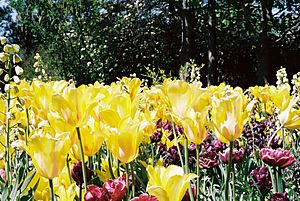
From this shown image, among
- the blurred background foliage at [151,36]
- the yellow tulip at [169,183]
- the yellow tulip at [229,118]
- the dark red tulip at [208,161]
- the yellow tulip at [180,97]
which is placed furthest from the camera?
the blurred background foliage at [151,36]

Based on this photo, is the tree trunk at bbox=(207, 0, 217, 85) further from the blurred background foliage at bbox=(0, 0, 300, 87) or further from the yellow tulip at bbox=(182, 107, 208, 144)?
the yellow tulip at bbox=(182, 107, 208, 144)

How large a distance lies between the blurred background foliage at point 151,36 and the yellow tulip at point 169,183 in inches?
539

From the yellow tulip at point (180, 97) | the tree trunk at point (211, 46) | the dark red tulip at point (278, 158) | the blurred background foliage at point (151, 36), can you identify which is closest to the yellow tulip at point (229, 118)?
the yellow tulip at point (180, 97)

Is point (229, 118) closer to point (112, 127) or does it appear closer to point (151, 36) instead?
point (112, 127)

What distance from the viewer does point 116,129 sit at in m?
1.07

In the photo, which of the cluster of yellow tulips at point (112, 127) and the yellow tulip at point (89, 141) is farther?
the yellow tulip at point (89, 141)

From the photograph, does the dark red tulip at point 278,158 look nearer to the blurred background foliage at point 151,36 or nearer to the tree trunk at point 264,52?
the tree trunk at point 264,52

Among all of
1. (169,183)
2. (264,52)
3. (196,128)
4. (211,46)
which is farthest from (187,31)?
(169,183)

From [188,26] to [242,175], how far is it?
496 inches

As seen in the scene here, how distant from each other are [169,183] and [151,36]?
608 inches

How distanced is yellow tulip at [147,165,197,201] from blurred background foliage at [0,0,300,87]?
539 inches

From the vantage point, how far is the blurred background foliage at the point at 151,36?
49.8ft

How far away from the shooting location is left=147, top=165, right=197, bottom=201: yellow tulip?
852 mm

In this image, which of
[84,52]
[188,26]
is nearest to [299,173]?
[188,26]
